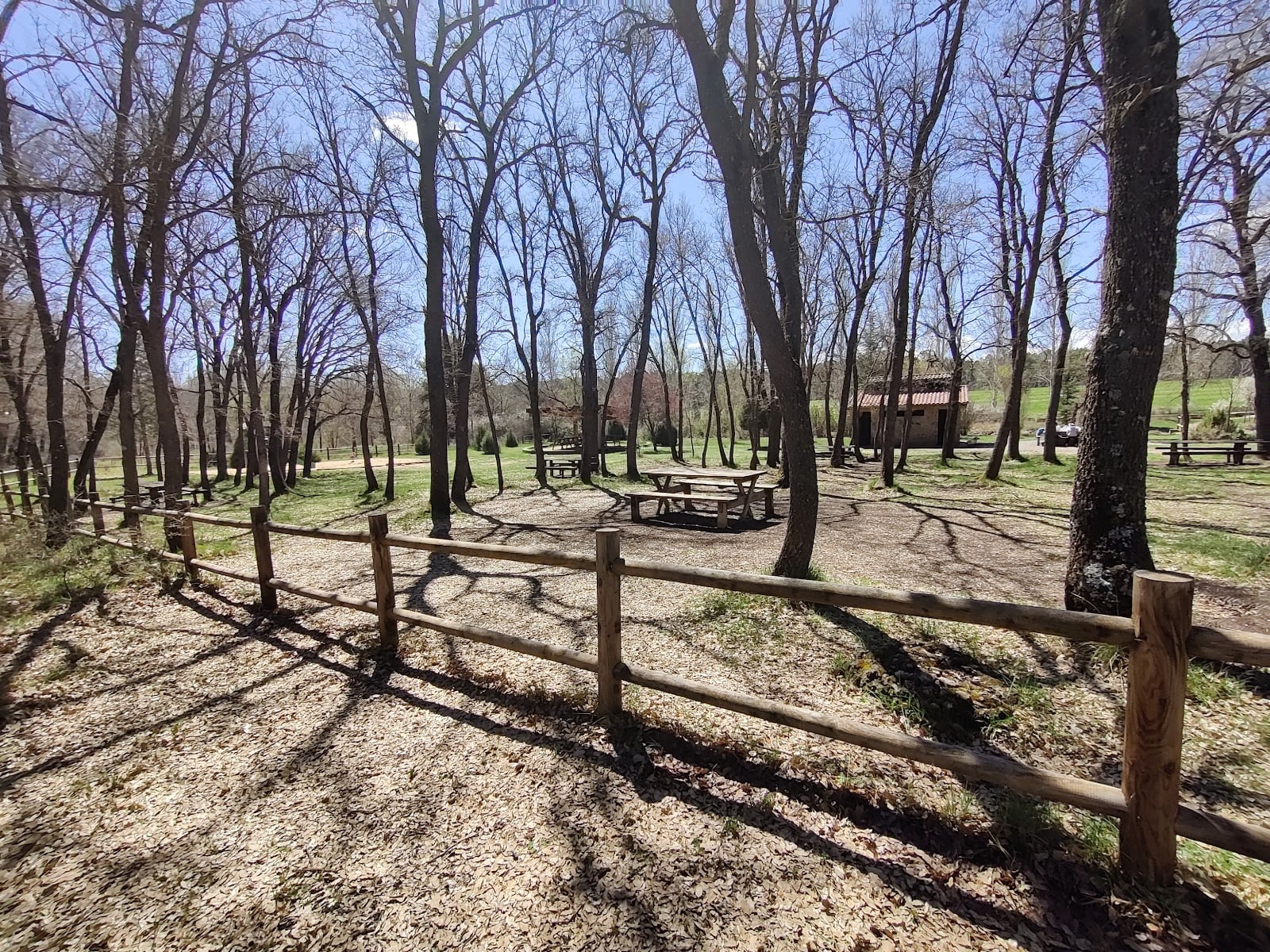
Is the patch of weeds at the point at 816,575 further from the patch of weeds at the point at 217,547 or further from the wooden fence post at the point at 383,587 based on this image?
the patch of weeds at the point at 217,547

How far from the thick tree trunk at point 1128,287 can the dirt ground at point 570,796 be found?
3.07 ft

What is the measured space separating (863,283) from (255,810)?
20348 millimetres

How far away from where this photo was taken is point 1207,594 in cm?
508

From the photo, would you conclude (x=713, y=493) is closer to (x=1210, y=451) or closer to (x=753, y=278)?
(x=753, y=278)

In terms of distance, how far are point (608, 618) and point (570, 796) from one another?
1.00 metres

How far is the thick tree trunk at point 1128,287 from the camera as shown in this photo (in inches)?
155

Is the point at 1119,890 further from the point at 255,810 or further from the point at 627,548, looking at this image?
the point at 627,548

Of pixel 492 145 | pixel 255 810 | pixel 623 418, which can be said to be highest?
pixel 492 145

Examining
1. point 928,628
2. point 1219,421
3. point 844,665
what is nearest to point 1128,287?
point 928,628

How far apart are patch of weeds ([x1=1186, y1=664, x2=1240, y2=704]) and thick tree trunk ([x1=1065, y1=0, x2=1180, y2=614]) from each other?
56cm

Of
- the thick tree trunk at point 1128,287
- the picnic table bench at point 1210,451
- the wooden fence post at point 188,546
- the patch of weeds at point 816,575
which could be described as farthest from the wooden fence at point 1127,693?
the picnic table bench at point 1210,451

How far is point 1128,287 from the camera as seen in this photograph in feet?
13.2

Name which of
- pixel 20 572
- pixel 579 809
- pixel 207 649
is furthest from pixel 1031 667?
pixel 20 572

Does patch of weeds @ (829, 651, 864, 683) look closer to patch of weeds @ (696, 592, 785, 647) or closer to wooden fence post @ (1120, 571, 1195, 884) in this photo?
patch of weeds @ (696, 592, 785, 647)
